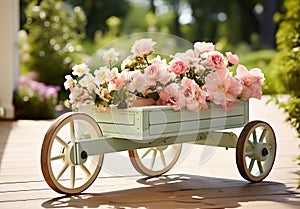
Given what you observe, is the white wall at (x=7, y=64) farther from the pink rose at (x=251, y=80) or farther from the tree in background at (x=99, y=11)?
the tree in background at (x=99, y=11)

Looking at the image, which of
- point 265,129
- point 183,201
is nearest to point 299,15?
point 265,129

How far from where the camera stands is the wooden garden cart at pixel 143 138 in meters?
3.40

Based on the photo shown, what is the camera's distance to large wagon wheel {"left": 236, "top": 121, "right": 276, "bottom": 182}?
3742 millimetres

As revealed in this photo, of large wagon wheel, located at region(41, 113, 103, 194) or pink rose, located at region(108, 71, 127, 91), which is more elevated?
pink rose, located at region(108, 71, 127, 91)

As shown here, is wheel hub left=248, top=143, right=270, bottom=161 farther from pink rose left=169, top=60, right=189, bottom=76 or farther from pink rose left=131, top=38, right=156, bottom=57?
pink rose left=131, top=38, right=156, bottom=57

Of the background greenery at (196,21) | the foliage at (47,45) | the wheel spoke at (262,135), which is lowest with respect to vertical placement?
the wheel spoke at (262,135)

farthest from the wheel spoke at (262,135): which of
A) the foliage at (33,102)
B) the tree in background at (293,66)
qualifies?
the foliage at (33,102)

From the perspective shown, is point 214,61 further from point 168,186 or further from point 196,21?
point 196,21

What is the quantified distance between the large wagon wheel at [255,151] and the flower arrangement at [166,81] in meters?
0.16

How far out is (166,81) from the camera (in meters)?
3.56

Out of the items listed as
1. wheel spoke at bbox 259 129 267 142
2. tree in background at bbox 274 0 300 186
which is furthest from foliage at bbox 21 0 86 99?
wheel spoke at bbox 259 129 267 142

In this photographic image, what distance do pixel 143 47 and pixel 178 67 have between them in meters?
0.20

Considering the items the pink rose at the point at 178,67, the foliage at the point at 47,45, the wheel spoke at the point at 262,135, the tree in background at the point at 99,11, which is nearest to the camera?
the pink rose at the point at 178,67

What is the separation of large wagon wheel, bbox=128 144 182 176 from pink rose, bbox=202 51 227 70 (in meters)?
0.54
